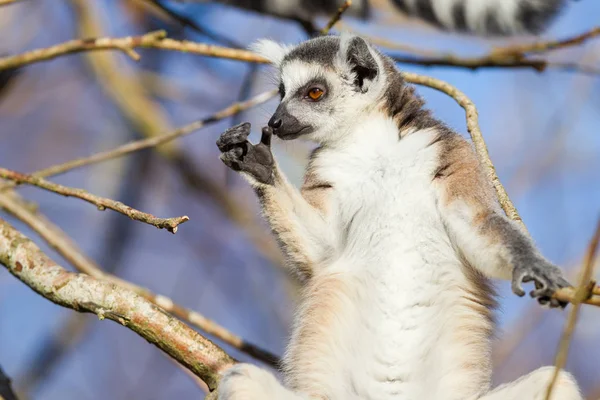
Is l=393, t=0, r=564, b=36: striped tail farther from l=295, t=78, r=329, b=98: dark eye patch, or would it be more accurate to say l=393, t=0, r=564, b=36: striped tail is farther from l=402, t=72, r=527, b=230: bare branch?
l=295, t=78, r=329, b=98: dark eye patch

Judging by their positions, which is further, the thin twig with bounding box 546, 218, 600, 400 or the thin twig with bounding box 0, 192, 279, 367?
the thin twig with bounding box 0, 192, 279, 367

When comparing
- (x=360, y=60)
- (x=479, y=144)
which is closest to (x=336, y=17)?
(x=360, y=60)

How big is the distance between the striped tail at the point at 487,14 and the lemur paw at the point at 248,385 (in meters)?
3.01

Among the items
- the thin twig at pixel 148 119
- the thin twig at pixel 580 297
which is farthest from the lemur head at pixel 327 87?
the thin twig at pixel 148 119

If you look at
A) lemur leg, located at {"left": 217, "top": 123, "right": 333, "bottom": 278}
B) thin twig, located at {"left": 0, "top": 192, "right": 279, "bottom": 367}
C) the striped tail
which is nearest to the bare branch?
lemur leg, located at {"left": 217, "top": 123, "right": 333, "bottom": 278}

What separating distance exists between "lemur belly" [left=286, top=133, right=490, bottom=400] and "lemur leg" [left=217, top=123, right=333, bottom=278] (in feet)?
0.45

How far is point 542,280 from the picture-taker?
98.2 inches

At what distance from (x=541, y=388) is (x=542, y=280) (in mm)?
438

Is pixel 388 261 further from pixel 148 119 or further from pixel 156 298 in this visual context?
pixel 148 119

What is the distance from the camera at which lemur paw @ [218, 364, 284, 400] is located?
2.82 m

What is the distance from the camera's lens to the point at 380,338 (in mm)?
3174

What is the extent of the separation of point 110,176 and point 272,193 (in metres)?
4.98

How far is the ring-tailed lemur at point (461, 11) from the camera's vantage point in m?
4.84

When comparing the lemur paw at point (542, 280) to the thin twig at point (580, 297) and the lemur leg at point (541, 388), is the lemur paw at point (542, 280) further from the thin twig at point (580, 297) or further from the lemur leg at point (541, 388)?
the thin twig at point (580, 297)
